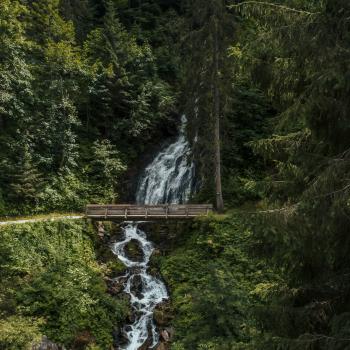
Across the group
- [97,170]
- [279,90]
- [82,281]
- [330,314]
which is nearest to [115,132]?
[97,170]

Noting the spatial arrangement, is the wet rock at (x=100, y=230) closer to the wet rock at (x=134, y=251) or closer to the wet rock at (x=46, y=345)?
the wet rock at (x=134, y=251)

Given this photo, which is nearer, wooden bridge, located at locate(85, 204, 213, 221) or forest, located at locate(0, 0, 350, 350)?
forest, located at locate(0, 0, 350, 350)

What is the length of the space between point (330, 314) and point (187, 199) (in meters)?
20.7

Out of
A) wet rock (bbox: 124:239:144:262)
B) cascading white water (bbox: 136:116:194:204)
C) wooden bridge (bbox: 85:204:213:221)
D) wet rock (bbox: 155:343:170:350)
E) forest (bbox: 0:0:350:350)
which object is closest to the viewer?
forest (bbox: 0:0:350:350)

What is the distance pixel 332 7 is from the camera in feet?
18.9

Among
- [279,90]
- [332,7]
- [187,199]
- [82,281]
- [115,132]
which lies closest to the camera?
[332,7]

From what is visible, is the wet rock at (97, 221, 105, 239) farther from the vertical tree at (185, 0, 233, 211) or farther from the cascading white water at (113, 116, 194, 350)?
the vertical tree at (185, 0, 233, 211)

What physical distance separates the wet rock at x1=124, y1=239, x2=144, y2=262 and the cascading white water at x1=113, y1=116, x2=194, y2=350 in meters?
0.16

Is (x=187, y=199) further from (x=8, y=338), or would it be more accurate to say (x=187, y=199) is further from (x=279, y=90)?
(x=279, y=90)

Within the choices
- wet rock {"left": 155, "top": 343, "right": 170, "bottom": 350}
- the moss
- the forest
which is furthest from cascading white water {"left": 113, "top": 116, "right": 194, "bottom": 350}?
the moss

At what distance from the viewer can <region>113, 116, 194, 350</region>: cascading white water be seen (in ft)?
55.7

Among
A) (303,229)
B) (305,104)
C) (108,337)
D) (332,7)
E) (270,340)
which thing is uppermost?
(332,7)

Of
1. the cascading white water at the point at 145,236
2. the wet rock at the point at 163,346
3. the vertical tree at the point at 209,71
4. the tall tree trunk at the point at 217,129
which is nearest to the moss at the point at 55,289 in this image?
the cascading white water at the point at 145,236

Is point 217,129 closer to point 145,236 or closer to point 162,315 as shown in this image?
point 145,236
